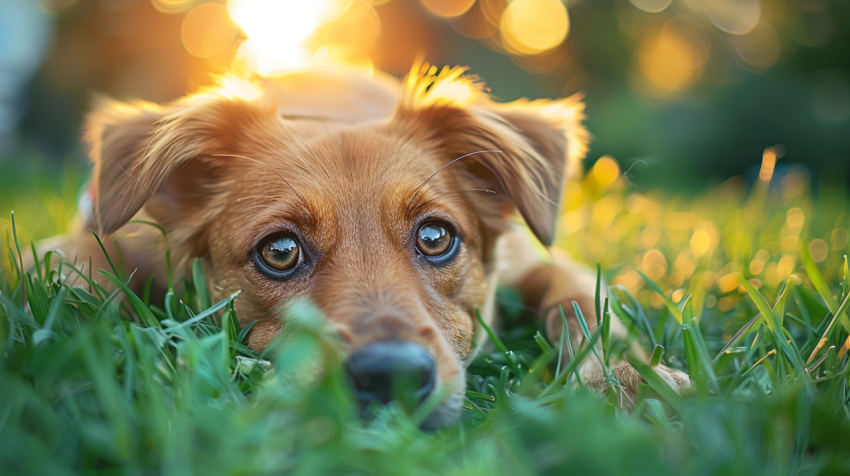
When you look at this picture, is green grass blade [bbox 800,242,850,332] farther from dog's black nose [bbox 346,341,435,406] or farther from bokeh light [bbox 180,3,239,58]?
bokeh light [bbox 180,3,239,58]

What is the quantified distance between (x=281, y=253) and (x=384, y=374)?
77 cm

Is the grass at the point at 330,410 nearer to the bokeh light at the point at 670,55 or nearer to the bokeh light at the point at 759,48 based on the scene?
the bokeh light at the point at 759,48

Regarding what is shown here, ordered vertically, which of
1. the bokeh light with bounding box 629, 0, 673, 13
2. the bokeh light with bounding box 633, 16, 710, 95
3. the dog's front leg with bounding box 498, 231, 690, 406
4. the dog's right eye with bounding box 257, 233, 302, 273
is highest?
the bokeh light with bounding box 629, 0, 673, 13

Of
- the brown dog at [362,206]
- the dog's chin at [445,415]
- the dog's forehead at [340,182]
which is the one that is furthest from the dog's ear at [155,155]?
the dog's chin at [445,415]

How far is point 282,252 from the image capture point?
1997 millimetres

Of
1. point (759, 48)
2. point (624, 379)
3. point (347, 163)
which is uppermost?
point (759, 48)

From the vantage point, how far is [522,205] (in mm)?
2336

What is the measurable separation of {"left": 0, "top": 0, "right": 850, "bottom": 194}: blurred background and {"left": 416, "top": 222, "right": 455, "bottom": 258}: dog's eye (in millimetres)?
5427

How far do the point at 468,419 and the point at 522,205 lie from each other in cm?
104

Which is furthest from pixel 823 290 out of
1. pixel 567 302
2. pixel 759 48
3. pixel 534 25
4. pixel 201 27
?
pixel 534 25

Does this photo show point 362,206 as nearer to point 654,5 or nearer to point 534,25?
point 654,5

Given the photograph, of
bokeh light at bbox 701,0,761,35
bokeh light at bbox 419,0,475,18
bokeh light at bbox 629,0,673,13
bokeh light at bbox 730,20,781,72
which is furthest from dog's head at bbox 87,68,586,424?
bokeh light at bbox 419,0,475,18

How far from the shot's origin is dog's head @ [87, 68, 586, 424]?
6.11 ft

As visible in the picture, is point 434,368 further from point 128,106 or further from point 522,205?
point 128,106
